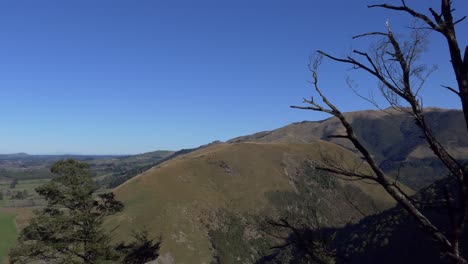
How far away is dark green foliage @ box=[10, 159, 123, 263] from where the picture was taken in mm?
26922

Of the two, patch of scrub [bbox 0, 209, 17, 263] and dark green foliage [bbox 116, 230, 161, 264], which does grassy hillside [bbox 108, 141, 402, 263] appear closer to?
patch of scrub [bbox 0, 209, 17, 263]

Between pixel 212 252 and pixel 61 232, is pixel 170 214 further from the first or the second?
pixel 61 232

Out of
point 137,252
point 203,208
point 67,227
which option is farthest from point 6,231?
point 67,227

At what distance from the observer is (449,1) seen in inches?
237

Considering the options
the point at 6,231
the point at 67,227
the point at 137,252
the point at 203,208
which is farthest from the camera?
the point at 203,208

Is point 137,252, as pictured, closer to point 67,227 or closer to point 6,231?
point 67,227

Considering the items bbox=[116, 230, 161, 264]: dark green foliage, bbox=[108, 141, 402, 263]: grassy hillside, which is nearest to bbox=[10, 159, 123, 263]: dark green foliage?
bbox=[116, 230, 161, 264]: dark green foliage

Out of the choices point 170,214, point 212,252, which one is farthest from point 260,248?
point 170,214

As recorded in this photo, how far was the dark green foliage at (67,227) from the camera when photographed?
26922 millimetres

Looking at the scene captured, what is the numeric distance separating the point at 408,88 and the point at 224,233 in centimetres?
15705

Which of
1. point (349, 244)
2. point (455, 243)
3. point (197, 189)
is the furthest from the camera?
point (197, 189)

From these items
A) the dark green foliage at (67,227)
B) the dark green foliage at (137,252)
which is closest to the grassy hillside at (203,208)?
the dark green foliage at (137,252)

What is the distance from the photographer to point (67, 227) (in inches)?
1087

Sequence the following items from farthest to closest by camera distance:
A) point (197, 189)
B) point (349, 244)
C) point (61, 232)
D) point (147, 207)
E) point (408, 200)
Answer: point (197, 189) → point (147, 207) → point (349, 244) → point (61, 232) → point (408, 200)
